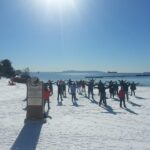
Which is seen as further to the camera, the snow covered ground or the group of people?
the group of people

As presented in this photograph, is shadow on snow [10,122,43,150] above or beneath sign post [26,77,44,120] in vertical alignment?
beneath

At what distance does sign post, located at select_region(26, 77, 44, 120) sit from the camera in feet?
55.6

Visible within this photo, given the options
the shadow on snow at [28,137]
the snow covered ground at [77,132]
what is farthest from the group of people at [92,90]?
the shadow on snow at [28,137]

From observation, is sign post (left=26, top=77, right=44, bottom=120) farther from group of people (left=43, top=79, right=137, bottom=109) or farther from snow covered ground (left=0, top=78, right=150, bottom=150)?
group of people (left=43, top=79, right=137, bottom=109)

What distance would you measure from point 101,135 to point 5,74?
102 meters

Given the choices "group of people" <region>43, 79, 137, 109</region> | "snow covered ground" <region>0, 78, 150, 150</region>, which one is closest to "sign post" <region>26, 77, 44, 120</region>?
"snow covered ground" <region>0, 78, 150, 150</region>

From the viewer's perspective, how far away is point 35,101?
56.4 feet

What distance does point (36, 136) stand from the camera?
13.3 m

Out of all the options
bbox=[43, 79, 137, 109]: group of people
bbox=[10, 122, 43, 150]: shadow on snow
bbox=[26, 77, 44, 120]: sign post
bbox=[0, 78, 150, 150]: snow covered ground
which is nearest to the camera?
bbox=[10, 122, 43, 150]: shadow on snow

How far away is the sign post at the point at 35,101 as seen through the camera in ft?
55.6

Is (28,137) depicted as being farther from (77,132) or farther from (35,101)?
(35,101)

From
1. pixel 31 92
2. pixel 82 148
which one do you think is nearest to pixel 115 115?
pixel 31 92

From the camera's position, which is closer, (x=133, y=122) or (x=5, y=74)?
(x=133, y=122)

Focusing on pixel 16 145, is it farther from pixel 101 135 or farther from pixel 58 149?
pixel 101 135
